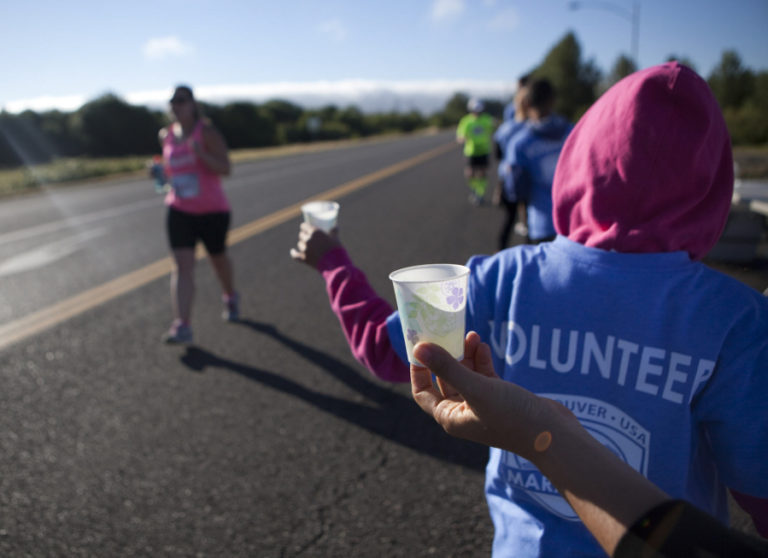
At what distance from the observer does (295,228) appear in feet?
29.8

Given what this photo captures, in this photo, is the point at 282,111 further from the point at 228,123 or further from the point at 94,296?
the point at 94,296

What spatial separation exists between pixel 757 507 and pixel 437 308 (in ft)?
2.54

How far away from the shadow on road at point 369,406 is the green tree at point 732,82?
49.4m

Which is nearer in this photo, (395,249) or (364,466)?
(364,466)

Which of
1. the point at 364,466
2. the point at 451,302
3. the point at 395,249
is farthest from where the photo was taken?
the point at 395,249

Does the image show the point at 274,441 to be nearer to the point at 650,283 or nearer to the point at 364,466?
the point at 364,466

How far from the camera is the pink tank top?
464 centimetres

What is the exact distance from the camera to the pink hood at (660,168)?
3.80 ft

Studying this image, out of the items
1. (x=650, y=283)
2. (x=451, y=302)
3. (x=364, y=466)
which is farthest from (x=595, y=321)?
(x=364, y=466)

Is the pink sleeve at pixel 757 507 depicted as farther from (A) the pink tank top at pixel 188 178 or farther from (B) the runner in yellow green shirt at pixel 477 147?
(B) the runner in yellow green shirt at pixel 477 147

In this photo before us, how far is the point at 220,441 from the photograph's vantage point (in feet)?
10.4

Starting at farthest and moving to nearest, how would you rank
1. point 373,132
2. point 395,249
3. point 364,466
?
point 373,132 → point 395,249 → point 364,466

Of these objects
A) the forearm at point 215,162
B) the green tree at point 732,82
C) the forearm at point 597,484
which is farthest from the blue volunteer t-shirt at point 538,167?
the green tree at point 732,82

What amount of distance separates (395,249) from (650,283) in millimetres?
6372
